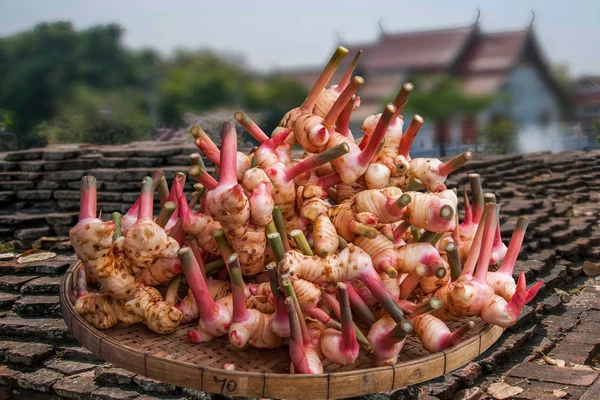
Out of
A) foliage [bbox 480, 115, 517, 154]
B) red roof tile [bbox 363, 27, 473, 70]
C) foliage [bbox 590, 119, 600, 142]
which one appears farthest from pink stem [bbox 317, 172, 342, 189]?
foliage [bbox 590, 119, 600, 142]

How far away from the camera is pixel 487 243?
48.3 inches

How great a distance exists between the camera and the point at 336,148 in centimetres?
117

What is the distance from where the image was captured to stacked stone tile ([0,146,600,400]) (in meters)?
2.30

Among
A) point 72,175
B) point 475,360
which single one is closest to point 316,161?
point 475,360

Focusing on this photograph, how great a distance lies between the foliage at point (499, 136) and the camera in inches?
407

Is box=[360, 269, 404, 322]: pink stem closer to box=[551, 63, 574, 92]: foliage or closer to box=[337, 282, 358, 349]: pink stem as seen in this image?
box=[337, 282, 358, 349]: pink stem

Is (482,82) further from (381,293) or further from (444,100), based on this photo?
(381,293)

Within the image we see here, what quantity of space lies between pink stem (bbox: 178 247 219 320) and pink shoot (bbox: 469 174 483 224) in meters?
0.57

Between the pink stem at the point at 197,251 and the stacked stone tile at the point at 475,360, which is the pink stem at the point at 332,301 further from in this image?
the stacked stone tile at the point at 475,360

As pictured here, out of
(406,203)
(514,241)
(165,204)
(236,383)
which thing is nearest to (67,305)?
(165,204)

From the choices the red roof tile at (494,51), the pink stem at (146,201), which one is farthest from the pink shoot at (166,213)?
the red roof tile at (494,51)

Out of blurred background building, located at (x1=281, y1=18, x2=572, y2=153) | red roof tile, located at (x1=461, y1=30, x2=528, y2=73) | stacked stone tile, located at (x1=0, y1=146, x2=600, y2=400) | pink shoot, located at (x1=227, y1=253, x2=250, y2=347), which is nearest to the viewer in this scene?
pink shoot, located at (x1=227, y1=253, x2=250, y2=347)

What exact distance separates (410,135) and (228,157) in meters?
0.42

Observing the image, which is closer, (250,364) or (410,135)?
(250,364)
